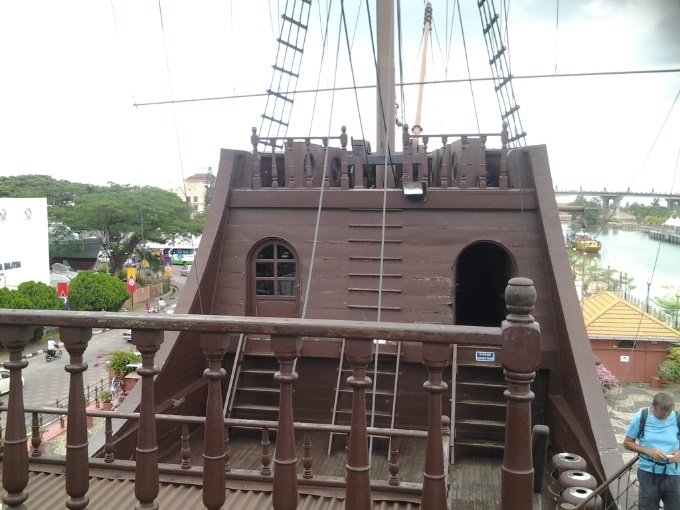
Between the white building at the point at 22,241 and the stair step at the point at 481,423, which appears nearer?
the stair step at the point at 481,423

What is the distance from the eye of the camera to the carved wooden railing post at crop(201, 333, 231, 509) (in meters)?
1.66

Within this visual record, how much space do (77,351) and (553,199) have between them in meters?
5.46

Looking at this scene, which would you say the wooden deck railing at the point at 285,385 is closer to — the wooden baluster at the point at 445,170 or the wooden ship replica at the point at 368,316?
the wooden ship replica at the point at 368,316

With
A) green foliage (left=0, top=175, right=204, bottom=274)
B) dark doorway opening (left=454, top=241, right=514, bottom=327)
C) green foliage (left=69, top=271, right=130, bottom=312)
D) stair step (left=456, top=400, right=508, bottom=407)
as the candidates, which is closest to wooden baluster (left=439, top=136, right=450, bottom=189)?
stair step (left=456, top=400, right=508, bottom=407)

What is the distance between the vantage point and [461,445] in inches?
210

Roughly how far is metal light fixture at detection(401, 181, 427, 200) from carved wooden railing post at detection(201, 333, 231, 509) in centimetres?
466

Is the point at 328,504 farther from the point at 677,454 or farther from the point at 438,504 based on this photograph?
the point at 677,454

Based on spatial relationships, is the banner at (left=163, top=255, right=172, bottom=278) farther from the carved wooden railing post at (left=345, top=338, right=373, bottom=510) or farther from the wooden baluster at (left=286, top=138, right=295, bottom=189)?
the carved wooden railing post at (left=345, top=338, right=373, bottom=510)

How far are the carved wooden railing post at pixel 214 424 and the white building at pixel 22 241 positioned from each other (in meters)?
20.6

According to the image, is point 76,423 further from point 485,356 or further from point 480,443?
point 485,356

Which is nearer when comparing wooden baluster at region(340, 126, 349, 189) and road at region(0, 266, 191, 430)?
wooden baluster at region(340, 126, 349, 189)

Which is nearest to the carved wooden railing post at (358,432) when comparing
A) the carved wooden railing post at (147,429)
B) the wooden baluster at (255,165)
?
the carved wooden railing post at (147,429)

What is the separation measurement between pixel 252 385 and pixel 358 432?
4.82 metres

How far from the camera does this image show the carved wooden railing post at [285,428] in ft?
5.28
